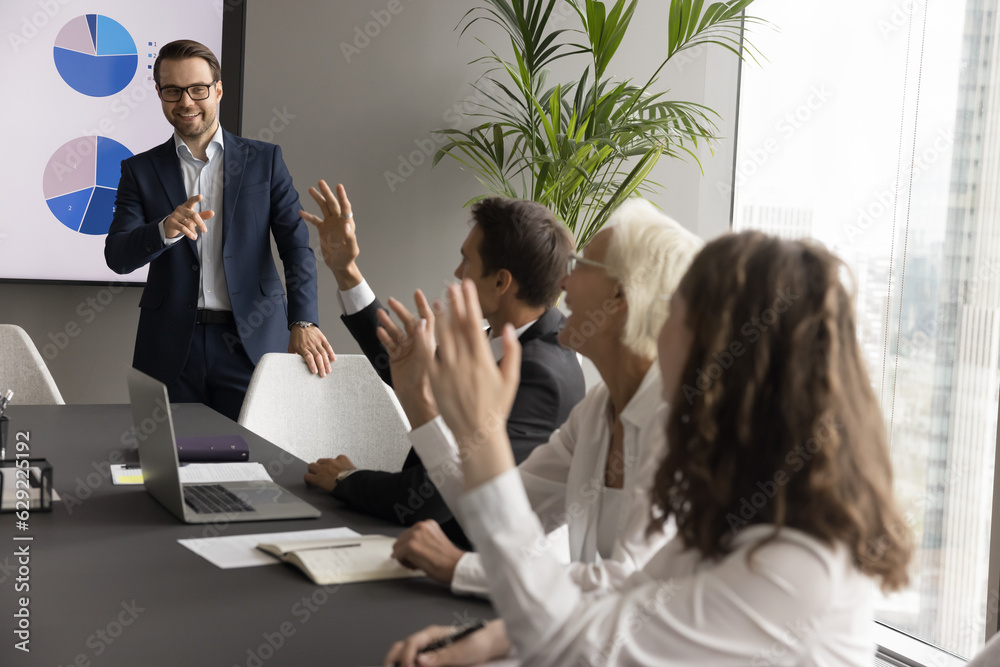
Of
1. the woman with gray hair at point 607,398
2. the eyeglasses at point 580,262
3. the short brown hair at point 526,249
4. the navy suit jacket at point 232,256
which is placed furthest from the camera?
the navy suit jacket at point 232,256

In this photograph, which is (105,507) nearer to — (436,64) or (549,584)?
(549,584)

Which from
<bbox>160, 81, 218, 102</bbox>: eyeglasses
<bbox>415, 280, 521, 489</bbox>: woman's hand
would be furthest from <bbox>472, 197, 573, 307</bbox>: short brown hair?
<bbox>160, 81, 218, 102</bbox>: eyeglasses

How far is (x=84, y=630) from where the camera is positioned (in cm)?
115

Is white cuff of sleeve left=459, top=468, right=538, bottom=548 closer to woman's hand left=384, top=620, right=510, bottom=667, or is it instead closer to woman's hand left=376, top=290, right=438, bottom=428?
woman's hand left=384, top=620, right=510, bottom=667

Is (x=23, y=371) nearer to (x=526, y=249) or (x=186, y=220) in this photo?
(x=186, y=220)

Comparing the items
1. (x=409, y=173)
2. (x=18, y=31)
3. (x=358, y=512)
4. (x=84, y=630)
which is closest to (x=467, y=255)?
(x=358, y=512)

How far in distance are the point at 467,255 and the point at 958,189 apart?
1.97 meters

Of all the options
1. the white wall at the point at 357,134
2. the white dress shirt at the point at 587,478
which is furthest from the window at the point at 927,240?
the white dress shirt at the point at 587,478

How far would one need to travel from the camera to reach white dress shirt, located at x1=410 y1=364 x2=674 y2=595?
4.36 ft

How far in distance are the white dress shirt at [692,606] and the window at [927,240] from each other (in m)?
2.08

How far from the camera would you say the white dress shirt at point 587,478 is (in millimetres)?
1328

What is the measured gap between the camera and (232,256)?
319 centimetres

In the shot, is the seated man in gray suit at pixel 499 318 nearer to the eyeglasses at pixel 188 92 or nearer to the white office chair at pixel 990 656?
the white office chair at pixel 990 656

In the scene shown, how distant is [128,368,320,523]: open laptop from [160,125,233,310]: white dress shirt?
1.39 meters
